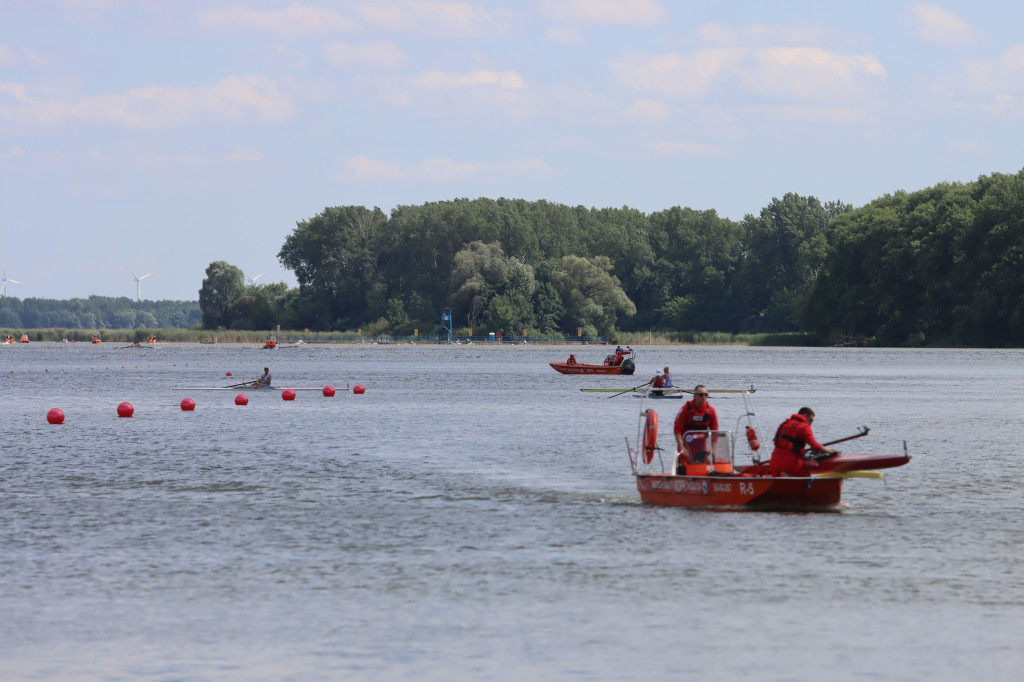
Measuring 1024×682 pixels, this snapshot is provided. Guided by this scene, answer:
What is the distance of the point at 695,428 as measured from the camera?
2291 centimetres

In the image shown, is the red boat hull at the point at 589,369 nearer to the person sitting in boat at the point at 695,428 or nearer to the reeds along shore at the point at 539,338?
the person sitting in boat at the point at 695,428

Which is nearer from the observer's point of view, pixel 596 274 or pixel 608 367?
pixel 608 367

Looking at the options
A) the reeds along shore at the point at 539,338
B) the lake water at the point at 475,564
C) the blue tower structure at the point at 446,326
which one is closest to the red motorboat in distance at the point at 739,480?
the lake water at the point at 475,564

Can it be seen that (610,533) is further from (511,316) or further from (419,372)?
(511,316)

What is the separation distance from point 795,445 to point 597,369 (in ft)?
195

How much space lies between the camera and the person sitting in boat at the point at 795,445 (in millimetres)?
21984

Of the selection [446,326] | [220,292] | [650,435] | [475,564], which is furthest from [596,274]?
[475,564]

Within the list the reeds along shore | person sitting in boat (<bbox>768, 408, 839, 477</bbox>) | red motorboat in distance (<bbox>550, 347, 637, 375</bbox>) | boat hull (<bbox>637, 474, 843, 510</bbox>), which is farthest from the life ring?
the reeds along shore

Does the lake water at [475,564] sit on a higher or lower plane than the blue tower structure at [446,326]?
lower

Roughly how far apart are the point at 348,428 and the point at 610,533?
2279cm

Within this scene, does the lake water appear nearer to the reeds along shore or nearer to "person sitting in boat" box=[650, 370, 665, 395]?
"person sitting in boat" box=[650, 370, 665, 395]

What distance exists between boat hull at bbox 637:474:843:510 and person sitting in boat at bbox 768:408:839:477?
244 millimetres

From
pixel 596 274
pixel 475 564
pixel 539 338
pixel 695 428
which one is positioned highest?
pixel 596 274

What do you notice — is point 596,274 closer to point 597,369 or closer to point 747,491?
point 597,369
